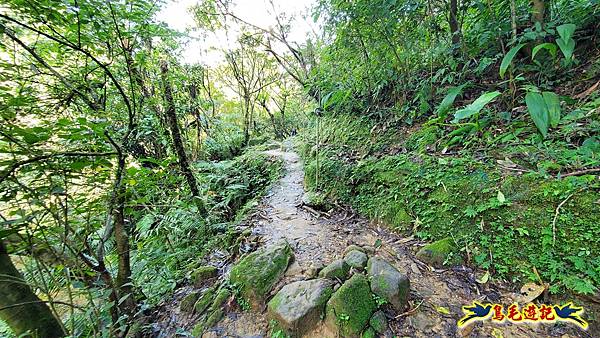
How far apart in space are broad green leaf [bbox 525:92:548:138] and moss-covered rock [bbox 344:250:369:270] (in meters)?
1.65

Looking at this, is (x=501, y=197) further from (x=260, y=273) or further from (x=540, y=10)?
(x=260, y=273)

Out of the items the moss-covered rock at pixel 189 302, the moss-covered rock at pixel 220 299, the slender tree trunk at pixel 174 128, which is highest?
the slender tree trunk at pixel 174 128

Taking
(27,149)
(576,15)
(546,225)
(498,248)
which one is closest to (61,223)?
(27,149)

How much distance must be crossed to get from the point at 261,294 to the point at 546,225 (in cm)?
242

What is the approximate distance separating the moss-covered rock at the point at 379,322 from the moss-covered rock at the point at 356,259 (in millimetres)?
446

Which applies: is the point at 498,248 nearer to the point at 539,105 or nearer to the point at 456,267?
the point at 456,267

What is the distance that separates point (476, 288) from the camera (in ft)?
6.10

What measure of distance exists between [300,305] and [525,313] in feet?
5.13

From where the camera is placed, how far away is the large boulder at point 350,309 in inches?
66.4

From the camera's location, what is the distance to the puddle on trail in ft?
5.23

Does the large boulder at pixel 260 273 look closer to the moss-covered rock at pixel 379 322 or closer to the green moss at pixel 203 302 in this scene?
the green moss at pixel 203 302

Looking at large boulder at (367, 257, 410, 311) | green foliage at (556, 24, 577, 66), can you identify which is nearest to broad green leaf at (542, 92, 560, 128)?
green foliage at (556, 24, 577, 66)

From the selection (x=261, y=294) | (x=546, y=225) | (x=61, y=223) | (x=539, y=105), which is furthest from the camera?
(x=261, y=294)

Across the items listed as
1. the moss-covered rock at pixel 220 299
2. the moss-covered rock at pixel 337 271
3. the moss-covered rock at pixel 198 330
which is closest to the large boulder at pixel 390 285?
the moss-covered rock at pixel 337 271
